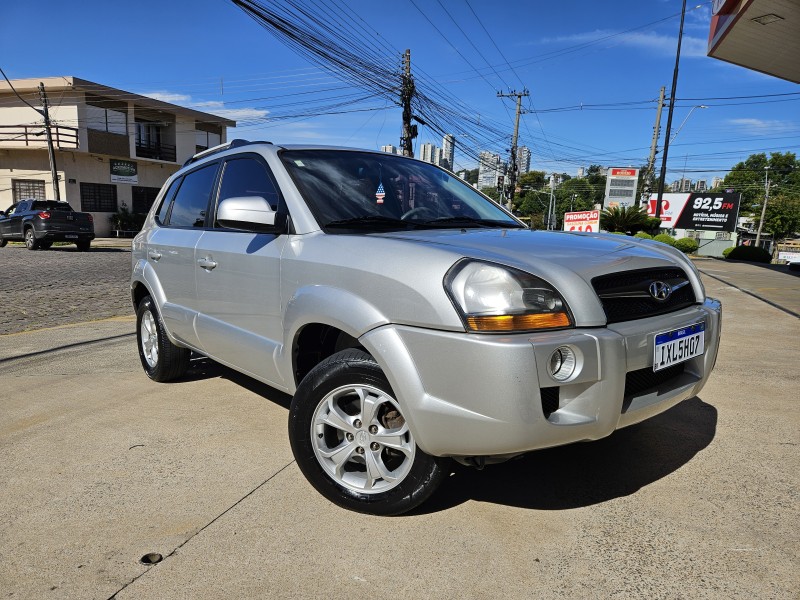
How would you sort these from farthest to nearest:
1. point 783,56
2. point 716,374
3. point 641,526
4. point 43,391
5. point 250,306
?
1. point 783,56
2. point 716,374
3. point 43,391
4. point 250,306
5. point 641,526

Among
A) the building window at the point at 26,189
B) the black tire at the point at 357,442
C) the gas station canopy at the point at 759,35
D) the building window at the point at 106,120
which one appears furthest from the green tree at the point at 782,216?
the black tire at the point at 357,442

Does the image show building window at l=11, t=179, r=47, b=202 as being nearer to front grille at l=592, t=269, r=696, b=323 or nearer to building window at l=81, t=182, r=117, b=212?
building window at l=81, t=182, r=117, b=212

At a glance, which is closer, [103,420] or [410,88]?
[103,420]

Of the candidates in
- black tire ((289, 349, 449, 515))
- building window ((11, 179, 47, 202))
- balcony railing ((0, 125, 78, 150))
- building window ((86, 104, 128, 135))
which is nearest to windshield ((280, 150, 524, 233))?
black tire ((289, 349, 449, 515))

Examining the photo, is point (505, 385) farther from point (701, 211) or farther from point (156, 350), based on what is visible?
point (701, 211)

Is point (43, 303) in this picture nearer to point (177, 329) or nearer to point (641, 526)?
point (177, 329)

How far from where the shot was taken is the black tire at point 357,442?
225 centimetres

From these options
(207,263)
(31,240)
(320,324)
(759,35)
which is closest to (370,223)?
(320,324)

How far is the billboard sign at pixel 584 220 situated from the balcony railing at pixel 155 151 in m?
26.1

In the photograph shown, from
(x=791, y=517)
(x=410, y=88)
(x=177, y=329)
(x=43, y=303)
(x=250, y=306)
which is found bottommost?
(x=43, y=303)

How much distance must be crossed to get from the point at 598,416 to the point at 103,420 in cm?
295

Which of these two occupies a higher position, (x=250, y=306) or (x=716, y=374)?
(x=250, y=306)

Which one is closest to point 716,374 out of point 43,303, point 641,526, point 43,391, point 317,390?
point 641,526

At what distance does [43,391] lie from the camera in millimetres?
4059
